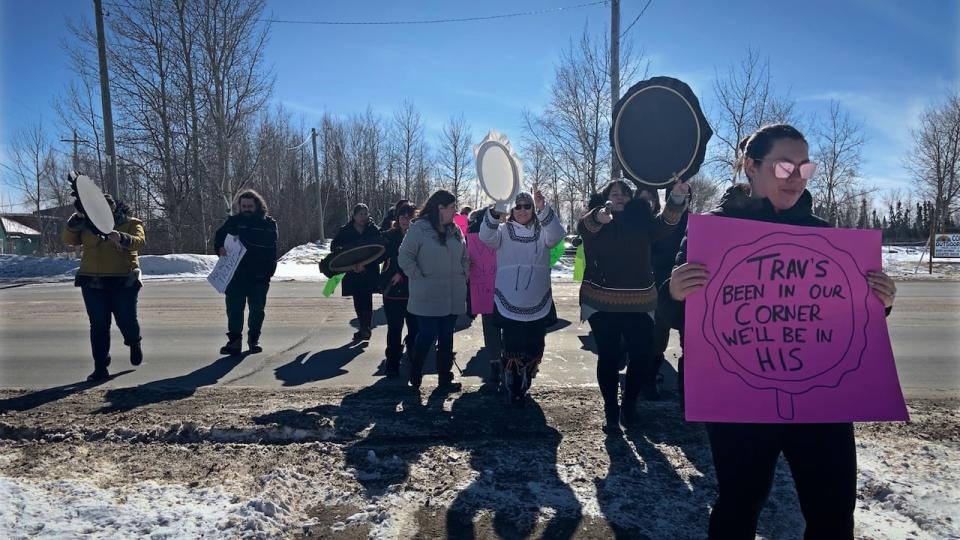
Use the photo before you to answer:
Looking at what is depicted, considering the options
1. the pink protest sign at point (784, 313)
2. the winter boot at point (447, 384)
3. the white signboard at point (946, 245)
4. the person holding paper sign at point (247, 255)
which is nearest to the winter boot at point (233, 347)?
the person holding paper sign at point (247, 255)

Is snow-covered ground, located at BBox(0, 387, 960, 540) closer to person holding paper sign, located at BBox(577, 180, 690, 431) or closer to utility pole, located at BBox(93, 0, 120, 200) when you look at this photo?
person holding paper sign, located at BBox(577, 180, 690, 431)

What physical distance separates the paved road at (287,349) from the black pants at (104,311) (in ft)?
1.11

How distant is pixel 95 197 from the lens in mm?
5461

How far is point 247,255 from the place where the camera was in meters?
6.70

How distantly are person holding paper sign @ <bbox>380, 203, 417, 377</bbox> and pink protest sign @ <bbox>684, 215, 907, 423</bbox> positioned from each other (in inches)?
141

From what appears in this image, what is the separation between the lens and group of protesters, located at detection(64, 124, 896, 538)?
76.7 inches

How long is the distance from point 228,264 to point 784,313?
20.4ft

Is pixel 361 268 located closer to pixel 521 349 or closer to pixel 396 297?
pixel 396 297

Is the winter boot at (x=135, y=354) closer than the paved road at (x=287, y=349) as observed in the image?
No

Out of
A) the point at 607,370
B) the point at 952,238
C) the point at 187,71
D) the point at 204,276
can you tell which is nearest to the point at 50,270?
the point at 204,276

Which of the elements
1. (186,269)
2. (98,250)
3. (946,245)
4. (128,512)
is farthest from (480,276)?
(946,245)

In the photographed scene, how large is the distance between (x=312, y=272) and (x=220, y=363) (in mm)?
13435

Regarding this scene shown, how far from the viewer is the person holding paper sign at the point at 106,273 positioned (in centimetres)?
556

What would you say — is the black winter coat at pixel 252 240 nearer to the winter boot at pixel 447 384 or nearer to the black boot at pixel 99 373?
the black boot at pixel 99 373
